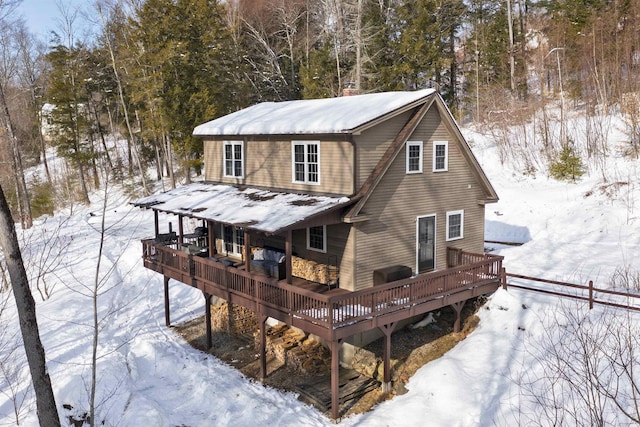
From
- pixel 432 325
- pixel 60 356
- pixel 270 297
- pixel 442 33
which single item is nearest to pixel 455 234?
pixel 432 325

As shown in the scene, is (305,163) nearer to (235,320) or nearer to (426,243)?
(426,243)

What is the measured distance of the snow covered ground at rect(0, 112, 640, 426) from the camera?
1327 cm

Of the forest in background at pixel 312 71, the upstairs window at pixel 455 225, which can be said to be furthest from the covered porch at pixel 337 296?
the forest in background at pixel 312 71

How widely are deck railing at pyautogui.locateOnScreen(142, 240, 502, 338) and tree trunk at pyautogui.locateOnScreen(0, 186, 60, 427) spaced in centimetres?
636

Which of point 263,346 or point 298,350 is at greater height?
point 263,346

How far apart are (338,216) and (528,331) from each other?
277 inches

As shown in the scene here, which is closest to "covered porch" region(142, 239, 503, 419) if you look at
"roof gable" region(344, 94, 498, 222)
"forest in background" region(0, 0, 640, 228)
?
"roof gable" region(344, 94, 498, 222)

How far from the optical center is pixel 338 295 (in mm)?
12758

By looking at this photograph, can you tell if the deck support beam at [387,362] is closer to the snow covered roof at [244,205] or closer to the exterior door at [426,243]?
the exterior door at [426,243]

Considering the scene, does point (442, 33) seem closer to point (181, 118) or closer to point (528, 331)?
point (181, 118)

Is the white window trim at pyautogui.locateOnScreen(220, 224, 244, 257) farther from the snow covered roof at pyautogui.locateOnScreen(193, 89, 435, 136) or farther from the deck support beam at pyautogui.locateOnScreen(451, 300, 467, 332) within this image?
the deck support beam at pyautogui.locateOnScreen(451, 300, 467, 332)

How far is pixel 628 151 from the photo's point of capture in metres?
29.7

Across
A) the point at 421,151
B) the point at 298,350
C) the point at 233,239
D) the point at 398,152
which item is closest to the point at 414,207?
the point at 421,151

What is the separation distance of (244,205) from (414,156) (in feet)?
20.5
